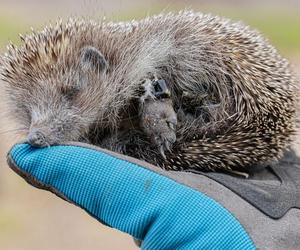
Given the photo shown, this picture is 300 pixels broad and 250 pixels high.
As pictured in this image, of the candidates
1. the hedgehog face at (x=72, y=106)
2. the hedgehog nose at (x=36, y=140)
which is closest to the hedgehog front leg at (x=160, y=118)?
the hedgehog face at (x=72, y=106)

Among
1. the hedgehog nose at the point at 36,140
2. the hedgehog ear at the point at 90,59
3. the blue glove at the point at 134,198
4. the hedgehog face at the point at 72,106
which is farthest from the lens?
the hedgehog ear at the point at 90,59

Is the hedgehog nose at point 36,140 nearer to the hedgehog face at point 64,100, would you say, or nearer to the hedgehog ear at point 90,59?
the hedgehog face at point 64,100

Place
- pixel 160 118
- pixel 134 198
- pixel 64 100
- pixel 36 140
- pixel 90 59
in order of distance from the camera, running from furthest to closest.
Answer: pixel 90 59 < pixel 64 100 < pixel 160 118 < pixel 36 140 < pixel 134 198

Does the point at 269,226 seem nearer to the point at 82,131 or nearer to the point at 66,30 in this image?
the point at 82,131

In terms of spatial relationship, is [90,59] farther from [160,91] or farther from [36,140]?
[36,140]

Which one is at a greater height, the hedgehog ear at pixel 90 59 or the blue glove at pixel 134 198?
the hedgehog ear at pixel 90 59

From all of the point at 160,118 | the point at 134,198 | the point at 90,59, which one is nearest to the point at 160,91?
the point at 160,118

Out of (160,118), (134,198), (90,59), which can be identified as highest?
(90,59)
